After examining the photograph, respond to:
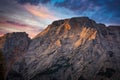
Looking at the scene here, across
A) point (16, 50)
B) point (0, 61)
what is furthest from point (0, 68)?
point (16, 50)

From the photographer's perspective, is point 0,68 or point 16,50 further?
point 16,50

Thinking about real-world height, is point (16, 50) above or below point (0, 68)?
above

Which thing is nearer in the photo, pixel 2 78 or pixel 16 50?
pixel 2 78

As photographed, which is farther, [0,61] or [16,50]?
[16,50]

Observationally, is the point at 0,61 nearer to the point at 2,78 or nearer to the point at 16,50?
the point at 2,78

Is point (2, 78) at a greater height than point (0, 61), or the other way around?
point (0, 61)

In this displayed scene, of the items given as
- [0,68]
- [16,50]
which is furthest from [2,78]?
[16,50]
